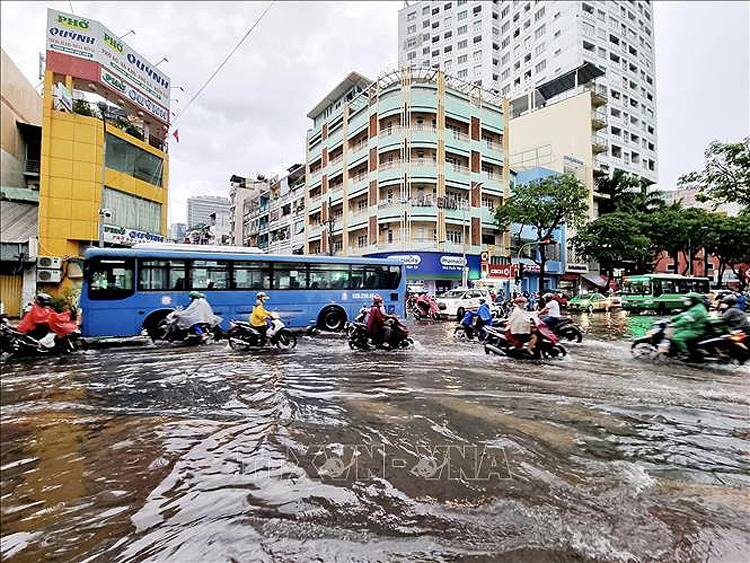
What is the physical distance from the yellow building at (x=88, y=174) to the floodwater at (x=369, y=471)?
13320mm

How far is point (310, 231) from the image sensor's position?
38.8 meters

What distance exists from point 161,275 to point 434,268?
20840 millimetres

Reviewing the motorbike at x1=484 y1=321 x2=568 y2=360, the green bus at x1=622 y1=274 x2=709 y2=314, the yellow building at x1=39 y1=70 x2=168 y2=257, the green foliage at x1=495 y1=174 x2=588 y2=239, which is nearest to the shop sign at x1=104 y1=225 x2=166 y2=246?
the yellow building at x1=39 y1=70 x2=168 y2=257

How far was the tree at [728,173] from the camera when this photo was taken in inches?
353

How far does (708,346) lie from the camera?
7.59m

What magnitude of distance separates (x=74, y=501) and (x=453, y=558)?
228cm

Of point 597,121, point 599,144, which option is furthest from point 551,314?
point 599,144

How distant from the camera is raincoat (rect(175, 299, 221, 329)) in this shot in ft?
30.2

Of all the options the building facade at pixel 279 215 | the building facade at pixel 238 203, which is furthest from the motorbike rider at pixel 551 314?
the building facade at pixel 238 203

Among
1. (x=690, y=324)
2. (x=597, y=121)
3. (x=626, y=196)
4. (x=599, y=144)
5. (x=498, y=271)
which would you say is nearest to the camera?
(x=690, y=324)

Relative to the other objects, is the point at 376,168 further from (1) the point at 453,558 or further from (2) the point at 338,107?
(1) the point at 453,558

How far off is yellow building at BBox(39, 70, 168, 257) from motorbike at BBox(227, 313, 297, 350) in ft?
30.2

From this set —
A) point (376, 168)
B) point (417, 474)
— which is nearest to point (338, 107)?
point (376, 168)

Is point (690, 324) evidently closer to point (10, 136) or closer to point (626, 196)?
point (10, 136)
